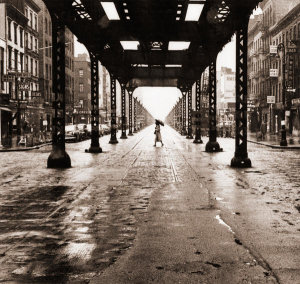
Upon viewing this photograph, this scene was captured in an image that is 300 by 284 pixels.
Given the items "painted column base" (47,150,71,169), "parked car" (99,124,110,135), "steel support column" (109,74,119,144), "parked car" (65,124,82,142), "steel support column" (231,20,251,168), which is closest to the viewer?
"painted column base" (47,150,71,169)

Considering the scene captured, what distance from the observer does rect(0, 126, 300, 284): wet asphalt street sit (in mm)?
5832

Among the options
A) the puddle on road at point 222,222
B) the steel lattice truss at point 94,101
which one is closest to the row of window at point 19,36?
the steel lattice truss at point 94,101

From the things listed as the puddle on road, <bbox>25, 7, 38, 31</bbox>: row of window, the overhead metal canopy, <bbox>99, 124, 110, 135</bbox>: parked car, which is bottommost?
<bbox>99, 124, 110, 135</bbox>: parked car

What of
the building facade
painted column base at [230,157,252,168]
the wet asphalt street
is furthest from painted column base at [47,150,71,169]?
the building facade

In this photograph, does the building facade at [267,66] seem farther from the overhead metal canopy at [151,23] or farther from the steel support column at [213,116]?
the overhead metal canopy at [151,23]

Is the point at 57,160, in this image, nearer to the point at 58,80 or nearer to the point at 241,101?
the point at 58,80

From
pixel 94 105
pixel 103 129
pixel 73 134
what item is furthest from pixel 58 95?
pixel 103 129

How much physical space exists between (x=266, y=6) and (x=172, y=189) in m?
68.2

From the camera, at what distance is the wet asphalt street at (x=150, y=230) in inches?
230

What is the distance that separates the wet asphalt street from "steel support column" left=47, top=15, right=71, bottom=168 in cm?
456

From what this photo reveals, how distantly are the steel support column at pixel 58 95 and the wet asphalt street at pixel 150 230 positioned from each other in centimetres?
456

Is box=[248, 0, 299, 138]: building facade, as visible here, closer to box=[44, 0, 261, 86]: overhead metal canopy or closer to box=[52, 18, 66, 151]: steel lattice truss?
box=[44, 0, 261, 86]: overhead metal canopy

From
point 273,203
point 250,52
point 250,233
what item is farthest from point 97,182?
point 250,52

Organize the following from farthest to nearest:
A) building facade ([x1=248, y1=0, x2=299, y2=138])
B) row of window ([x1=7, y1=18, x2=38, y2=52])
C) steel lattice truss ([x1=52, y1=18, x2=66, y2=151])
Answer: building facade ([x1=248, y1=0, x2=299, y2=138])
row of window ([x1=7, y1=18, x2=38, y2=52])
steel lattice truss ([x1=52, y1=18, x2=66, y2=151])
